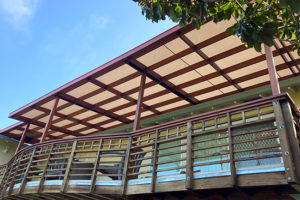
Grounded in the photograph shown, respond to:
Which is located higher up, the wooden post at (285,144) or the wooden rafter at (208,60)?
the wooden rafter at (208,60)

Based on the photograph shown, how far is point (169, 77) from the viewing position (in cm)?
828

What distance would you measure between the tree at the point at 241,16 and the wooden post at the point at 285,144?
4.84ft

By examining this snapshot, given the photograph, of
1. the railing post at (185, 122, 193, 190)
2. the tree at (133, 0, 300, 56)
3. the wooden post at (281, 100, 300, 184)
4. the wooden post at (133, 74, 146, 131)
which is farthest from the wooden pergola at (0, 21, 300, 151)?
the tree at (133, 0, 300, 56)

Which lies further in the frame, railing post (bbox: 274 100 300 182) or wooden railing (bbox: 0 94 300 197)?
wooden railing (bbox: 0 94 300 197)

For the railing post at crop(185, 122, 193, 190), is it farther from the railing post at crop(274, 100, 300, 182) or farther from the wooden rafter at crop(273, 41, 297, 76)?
the wooden rafter at crop(273, 41, 297, 76)

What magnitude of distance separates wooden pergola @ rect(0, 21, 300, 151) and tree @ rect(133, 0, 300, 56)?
2.00 meters

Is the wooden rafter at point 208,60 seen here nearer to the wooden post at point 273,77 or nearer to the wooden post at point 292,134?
the wooden post at point 273,77

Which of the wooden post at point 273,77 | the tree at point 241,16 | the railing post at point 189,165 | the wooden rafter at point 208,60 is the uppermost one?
the wooden rafter at point 208,60

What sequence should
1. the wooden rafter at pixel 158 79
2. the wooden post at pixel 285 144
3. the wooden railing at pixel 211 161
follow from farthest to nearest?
the wooden rafter at pixel 158 79
the wooden railing at pixel 211 161
the wooden post at pixel 285 144

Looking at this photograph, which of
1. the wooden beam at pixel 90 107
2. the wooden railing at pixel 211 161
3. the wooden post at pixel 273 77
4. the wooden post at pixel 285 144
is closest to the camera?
the wooden post at pixel 285 144

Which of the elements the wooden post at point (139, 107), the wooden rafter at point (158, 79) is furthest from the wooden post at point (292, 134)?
the wooden rafter at point (158, 79)

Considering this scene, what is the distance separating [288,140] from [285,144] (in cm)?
10

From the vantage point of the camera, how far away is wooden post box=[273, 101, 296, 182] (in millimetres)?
3983

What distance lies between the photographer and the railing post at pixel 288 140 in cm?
400
